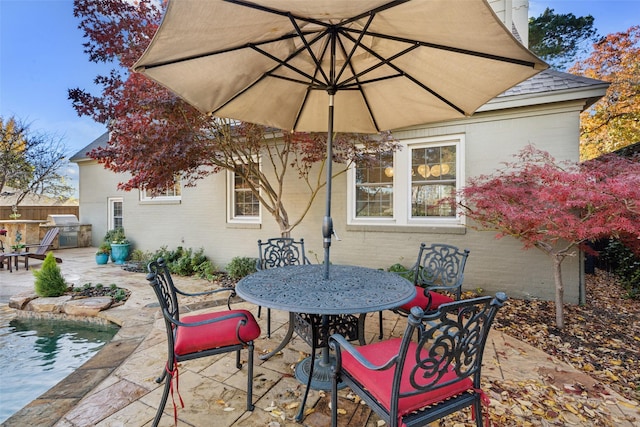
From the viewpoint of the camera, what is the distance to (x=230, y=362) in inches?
102

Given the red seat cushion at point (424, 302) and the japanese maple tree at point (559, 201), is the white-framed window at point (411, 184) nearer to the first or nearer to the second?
the japanese maple tree at point (559, 201)

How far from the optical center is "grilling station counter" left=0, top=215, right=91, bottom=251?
8609 millimetres

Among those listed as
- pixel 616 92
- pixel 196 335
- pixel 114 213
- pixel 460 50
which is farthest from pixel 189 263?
pixel 616 92

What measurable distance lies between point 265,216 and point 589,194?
207 inches

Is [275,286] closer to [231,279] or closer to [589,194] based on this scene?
[589,194]

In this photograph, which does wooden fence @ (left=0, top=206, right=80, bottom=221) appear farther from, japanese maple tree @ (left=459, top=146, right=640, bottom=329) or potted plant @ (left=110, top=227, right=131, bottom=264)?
japanese maple tree @ (left=459, top=146, right=640, bottom=329)

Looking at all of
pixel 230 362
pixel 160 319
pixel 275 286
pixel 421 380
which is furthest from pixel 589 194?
pixel 160 319

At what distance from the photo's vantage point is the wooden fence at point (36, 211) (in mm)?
11406

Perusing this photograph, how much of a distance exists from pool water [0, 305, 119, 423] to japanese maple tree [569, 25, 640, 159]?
1269 centimetres

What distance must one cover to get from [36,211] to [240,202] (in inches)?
458

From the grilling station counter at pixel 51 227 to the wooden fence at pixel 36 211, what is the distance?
7.07ft

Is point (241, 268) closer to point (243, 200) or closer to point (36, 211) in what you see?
point (243, 200)

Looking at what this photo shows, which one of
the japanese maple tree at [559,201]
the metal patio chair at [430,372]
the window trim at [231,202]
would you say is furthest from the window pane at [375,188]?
the metal patio chair at [430,372]

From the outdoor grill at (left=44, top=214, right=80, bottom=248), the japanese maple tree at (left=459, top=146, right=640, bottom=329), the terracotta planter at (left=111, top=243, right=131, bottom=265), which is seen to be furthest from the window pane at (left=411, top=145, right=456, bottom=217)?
the outdoor grill at (left=44, top=214, right=80, bottom=248)
